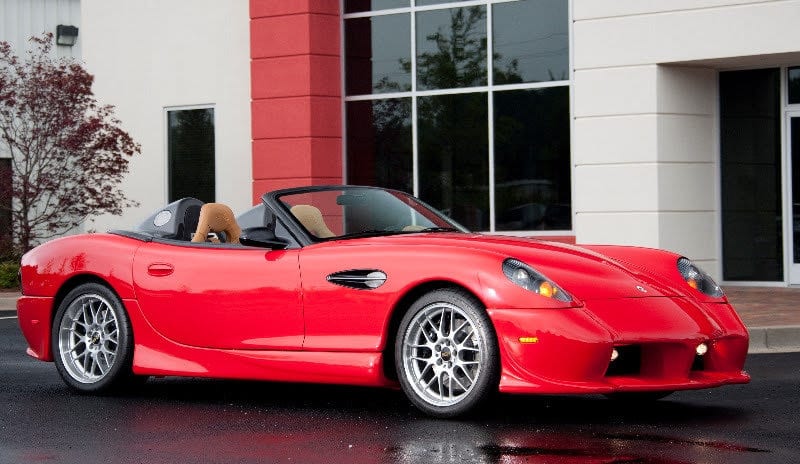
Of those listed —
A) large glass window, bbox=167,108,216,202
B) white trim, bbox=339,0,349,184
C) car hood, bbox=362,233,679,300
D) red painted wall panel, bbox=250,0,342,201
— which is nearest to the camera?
car hood, bbox=362,233,679,300

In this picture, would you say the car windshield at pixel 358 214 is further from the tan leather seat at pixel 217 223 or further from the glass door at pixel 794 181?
Result: the glass door at pixel 794 181

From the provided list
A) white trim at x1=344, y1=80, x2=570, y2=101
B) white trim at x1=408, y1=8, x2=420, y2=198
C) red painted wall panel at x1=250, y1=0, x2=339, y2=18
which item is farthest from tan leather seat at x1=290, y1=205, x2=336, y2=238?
red painted wall panel at x1=250, y1=0, x2=339, y2=18

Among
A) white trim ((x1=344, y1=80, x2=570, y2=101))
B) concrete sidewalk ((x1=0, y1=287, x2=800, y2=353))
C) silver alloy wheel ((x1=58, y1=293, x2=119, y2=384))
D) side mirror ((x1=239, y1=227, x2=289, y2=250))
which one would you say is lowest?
concrete sidewalk ((x1=0, y1=287, x2=800, y2=353))

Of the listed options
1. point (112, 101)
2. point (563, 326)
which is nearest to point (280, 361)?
point (563, 326)

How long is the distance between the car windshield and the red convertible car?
11mm

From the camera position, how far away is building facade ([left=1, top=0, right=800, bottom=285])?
17.5 m

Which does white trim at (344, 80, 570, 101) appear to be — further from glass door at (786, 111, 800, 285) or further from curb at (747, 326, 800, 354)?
curb at (747, 326, 800, 354)

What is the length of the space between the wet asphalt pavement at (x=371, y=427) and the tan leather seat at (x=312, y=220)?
0.93 metres

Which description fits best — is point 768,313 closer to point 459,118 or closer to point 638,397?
point 638,397

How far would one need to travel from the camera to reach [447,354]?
6.79 m

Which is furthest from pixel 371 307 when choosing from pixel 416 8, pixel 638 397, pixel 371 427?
pixel 416 8

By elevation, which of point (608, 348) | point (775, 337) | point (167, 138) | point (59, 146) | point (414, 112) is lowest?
point (775, 337)

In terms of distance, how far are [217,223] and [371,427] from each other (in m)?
2.13

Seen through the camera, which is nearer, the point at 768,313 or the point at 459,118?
the point at 768,313
